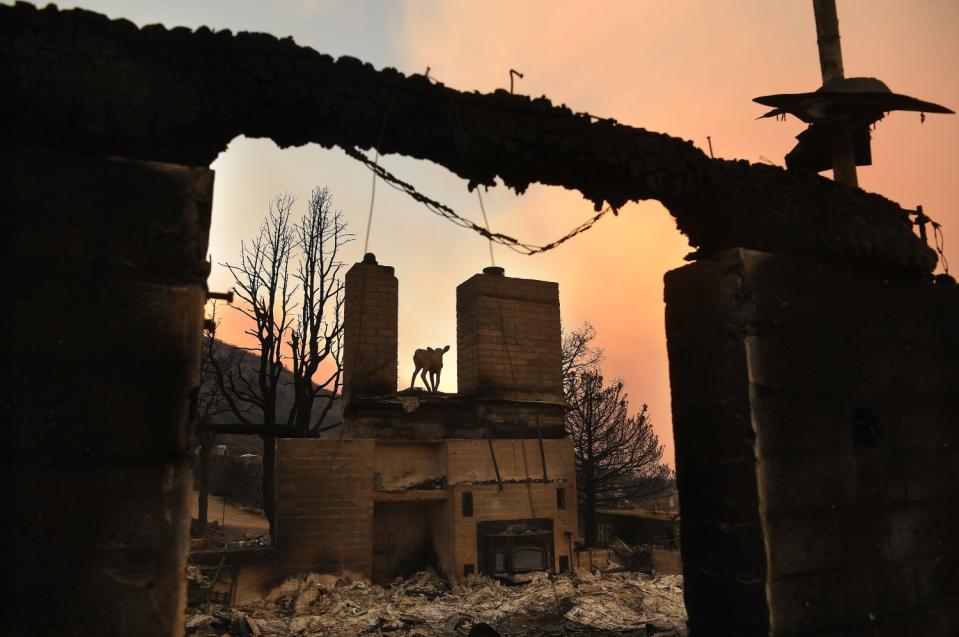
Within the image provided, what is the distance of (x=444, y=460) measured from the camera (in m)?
12.9

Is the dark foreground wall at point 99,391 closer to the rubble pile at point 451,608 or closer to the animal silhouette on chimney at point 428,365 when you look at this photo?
the rubble pile at point 451,608

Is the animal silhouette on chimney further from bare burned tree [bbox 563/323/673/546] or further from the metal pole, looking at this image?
the metal pole

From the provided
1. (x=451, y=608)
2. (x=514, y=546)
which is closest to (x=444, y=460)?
(x=514, y=546)

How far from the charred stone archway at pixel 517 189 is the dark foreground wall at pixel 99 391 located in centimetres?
1

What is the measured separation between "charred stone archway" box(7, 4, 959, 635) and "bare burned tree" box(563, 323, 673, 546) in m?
11.9

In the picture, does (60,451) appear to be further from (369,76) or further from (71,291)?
(369,76)

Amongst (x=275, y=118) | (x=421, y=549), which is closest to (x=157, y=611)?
(x=275, y=118)

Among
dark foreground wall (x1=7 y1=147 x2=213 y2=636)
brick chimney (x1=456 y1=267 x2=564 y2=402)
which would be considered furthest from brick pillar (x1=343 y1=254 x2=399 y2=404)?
dark foreground wall (x1=7 y1=147 x2=213 y2=636)

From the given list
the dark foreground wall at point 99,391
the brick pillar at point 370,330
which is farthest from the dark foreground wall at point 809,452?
the brick pillar at point 370,330

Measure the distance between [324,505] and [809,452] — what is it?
9.48 metres

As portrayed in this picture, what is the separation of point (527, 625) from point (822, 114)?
292 inches

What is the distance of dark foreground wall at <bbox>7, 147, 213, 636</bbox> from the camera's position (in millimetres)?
2883

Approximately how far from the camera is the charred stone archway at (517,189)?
9.82ft

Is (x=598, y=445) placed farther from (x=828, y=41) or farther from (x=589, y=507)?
(x=828, y=41)
